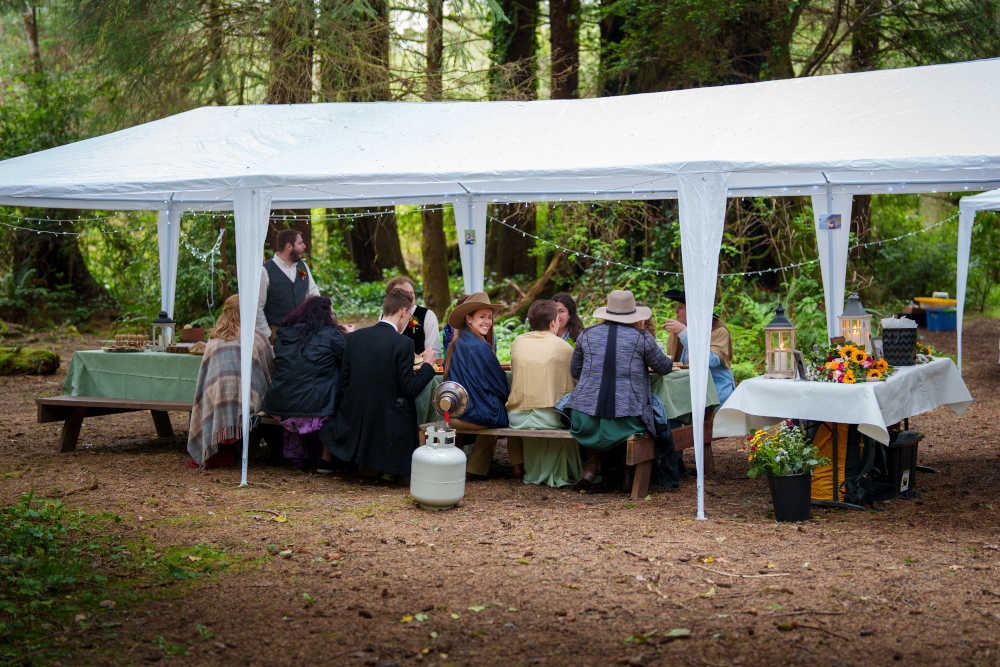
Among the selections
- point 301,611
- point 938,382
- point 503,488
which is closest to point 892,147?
point 938,382

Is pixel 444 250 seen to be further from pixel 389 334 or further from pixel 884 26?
pixel 389 334

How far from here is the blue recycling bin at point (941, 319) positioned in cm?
1656

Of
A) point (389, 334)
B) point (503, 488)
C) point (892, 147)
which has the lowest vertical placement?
point (503, 488)

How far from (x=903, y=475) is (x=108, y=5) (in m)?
10.7

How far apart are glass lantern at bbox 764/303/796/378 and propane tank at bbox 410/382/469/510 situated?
1.93 m

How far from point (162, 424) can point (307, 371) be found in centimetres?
225

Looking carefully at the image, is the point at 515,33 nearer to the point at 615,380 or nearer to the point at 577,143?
the point at 577,143

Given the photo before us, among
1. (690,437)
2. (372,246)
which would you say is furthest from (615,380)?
(372,246)

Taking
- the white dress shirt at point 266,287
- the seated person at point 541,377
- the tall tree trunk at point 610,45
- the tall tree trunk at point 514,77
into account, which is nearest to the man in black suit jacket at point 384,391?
the seated person at point 541,377

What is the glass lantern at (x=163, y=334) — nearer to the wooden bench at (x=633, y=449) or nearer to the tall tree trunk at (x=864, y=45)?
the wooden bench at (x=633, y=449)

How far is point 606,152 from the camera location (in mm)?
6301

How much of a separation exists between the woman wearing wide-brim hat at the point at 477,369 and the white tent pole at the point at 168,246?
407 cm

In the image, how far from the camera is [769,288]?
1490cm


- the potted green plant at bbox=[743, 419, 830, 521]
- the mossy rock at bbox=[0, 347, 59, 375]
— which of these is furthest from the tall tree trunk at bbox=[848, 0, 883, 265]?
the mossy rock at bbox=[0, 347, 59, 375]
